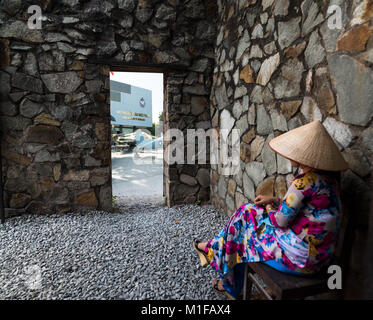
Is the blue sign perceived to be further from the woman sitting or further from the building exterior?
A: the woman sitting

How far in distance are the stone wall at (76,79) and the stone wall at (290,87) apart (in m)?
0.46

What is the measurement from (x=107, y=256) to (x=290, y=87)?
75.3 inches


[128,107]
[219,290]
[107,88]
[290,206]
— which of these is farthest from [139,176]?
[128,107]

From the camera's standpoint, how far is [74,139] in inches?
108

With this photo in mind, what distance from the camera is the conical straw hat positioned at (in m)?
0.96

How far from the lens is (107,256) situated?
1881 millimetres

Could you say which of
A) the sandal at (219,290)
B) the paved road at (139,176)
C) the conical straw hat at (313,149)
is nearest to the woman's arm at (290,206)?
the conical straw hat at (313,149)

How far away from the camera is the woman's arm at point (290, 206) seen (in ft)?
3.25

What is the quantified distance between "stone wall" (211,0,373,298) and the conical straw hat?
0.50 feet

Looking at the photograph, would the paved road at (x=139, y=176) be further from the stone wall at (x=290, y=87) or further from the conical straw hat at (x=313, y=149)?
the conical straw hat at (x=313, y=149)

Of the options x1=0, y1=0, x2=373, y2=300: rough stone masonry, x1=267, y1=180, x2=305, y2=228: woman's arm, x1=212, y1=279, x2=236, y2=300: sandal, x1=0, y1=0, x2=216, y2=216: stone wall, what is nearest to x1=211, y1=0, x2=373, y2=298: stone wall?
x1=0, y1=0, x2=373, y2=300: rough stone masonry

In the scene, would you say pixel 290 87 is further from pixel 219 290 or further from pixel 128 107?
pixel 128 107

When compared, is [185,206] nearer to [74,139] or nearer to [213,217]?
[213,217]

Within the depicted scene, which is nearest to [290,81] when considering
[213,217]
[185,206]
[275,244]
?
[275,244]
